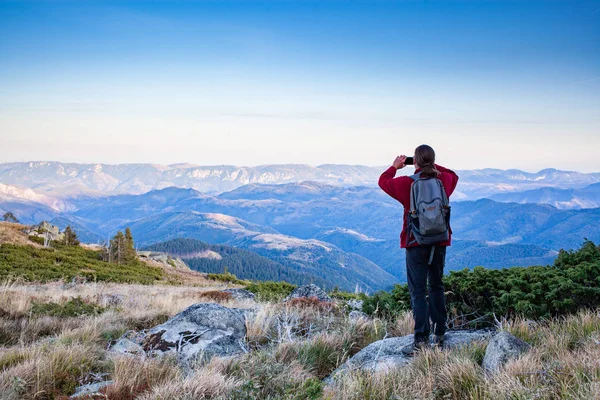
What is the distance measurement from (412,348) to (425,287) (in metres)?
0.91

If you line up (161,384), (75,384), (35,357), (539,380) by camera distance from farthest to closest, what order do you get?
(35,357) → (75,384) → (161,384) → (539,380)

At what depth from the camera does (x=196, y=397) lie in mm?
4043

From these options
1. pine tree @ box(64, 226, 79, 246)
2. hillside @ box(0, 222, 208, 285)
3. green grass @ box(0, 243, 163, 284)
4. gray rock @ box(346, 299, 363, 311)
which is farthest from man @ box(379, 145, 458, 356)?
pine tree @ box(64, 226, 79, 246)

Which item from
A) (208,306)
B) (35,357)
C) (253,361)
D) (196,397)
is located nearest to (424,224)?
(253,361)

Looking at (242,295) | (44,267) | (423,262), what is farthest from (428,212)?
(44,267)

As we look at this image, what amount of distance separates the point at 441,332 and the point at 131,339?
510cm

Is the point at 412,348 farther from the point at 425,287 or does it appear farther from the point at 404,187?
the point at 404,187

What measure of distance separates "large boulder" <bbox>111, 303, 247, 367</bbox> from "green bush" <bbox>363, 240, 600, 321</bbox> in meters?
2.99

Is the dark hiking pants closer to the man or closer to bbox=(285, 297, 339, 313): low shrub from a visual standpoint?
the man

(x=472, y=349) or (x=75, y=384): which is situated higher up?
(x=472, y=349)

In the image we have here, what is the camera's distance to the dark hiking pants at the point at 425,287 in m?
5.84

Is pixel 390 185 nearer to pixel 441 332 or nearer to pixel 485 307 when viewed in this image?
pixel 441 332

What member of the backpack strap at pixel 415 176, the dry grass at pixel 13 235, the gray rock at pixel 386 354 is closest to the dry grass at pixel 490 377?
the gray rock at pixel 386 354

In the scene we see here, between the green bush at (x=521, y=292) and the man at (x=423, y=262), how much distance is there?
62.9 inches
